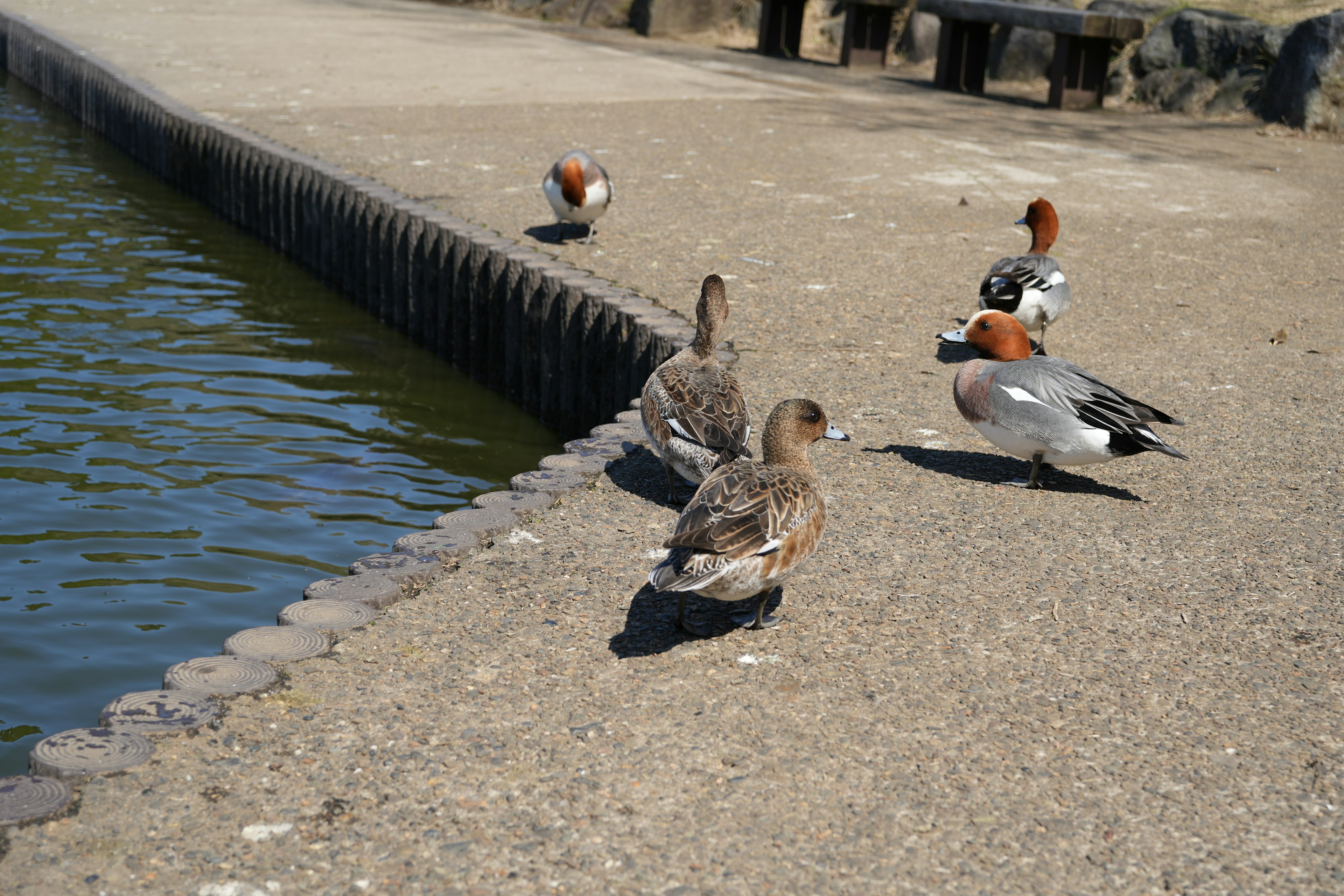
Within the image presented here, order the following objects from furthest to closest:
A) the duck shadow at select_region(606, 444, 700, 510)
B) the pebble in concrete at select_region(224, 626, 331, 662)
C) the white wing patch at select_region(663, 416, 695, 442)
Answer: the duck shadow at select_region(606, 444, 700, 510)
the white wing patch at select_region(663, 416, 695, 442)
the pebble in concrete at select_region(224, 626, 331, 662)

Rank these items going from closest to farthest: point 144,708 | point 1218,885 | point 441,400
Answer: point 1218,885 < point 144,708 < point 441,400

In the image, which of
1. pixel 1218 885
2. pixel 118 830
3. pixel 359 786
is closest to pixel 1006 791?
pixel 1218 885

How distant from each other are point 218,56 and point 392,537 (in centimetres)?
1398

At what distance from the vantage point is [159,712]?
3.63 meters

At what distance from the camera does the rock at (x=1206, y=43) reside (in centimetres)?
1703

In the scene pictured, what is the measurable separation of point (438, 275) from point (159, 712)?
21.1 ft

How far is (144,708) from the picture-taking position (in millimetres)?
3648

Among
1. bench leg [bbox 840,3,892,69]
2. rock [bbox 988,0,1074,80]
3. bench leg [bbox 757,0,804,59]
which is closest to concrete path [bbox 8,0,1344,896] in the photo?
rock [bbox 988,0,1074,80]

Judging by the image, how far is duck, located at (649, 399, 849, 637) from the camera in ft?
12.7

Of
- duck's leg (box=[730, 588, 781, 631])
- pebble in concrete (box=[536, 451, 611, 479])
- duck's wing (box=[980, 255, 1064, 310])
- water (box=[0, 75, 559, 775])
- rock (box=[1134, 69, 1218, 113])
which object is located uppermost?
rock (box=[1134, 69, 1218, 113])

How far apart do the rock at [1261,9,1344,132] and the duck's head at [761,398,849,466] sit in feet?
45.0

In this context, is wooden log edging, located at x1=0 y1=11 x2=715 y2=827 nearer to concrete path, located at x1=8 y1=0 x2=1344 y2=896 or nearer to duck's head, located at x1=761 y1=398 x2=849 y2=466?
concrete path, located at x1=8 y1=0 x2=1344 y2=896

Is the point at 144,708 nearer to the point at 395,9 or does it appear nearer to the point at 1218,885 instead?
the point at 1218,885

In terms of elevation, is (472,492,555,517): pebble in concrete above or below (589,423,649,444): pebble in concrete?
below
